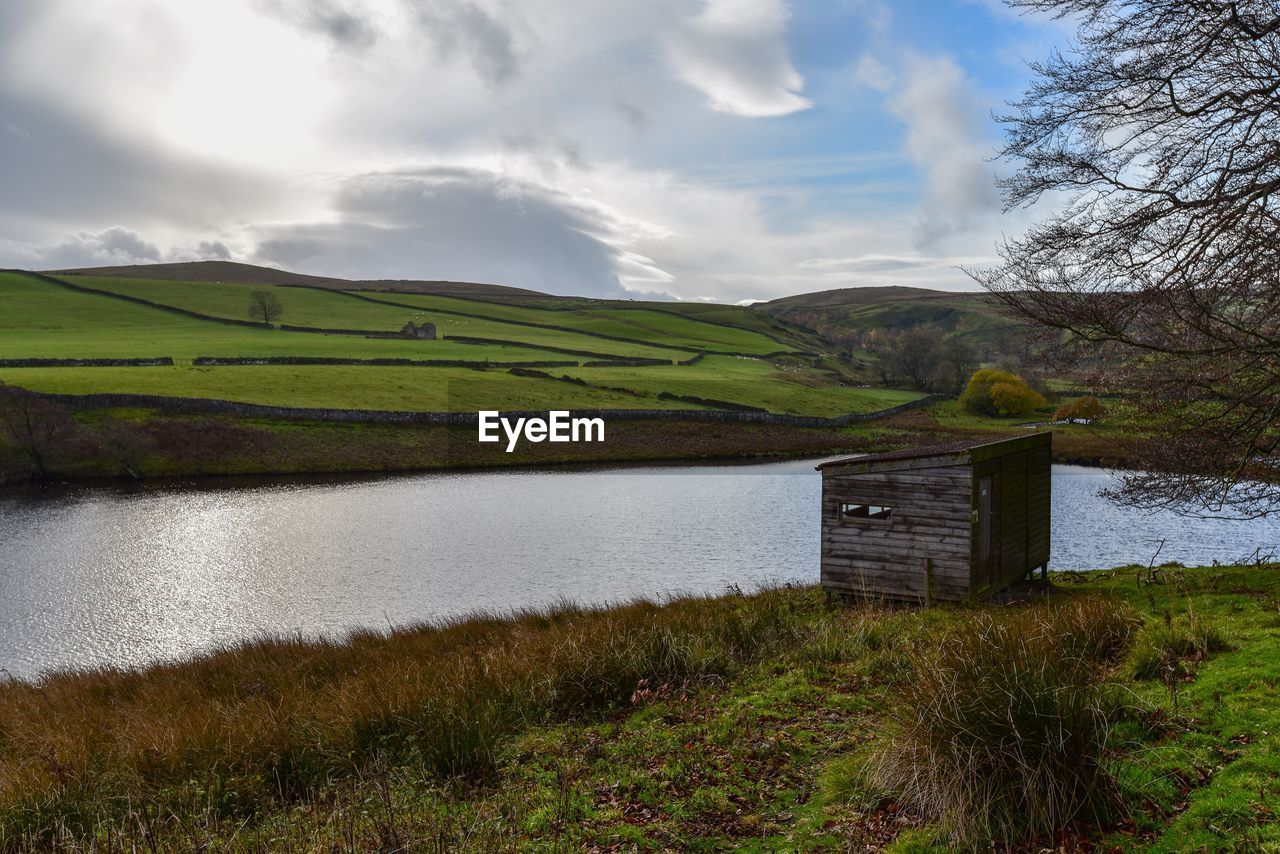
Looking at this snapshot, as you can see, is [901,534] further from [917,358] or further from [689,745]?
[917,358]

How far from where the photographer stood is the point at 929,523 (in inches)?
754

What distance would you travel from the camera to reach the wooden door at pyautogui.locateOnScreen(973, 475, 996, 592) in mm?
19281

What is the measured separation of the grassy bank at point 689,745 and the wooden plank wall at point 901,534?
4564 mm

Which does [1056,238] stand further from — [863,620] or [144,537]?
[144,537]

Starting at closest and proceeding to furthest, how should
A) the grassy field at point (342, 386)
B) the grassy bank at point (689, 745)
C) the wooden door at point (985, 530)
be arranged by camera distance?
the grassy bank at point (689, 745) → the wooden door at point (985, 530) → the grassy field at point (342, 386)

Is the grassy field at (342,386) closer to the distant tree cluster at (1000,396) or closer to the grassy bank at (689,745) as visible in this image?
the distant tree cluster at (1000,396)

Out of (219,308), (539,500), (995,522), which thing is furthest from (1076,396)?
(219,308)

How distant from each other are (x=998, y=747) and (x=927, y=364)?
101 m

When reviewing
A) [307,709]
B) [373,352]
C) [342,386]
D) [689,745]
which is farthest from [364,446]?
[689,745]

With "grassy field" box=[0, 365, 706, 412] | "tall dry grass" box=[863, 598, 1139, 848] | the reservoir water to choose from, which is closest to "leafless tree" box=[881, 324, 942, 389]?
"grassy field" box=[0, 365, 706, 412]

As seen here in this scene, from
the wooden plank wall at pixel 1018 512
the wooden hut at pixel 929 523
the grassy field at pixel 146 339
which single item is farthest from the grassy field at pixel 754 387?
the wooden hut at pixel 929 523

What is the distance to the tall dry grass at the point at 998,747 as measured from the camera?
6562mm

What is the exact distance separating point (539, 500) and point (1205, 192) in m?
34.7

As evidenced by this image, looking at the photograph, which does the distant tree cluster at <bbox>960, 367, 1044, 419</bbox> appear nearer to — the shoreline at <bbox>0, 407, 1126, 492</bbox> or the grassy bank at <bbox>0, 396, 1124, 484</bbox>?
the grassy bank at <bbox>0, 396, 1124, 484</bbox>
